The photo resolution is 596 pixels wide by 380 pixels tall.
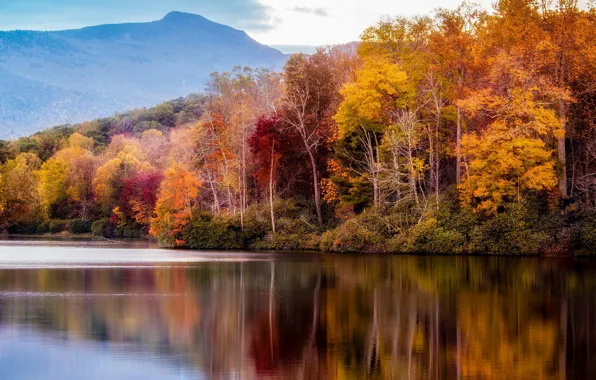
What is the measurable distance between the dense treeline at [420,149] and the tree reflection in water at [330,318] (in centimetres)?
1146

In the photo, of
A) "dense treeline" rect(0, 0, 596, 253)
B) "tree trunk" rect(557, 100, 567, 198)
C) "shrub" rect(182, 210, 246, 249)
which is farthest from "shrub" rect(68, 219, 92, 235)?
"tree trunk" rect(557, 100, 567, 198)

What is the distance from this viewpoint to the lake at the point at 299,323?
1440cm

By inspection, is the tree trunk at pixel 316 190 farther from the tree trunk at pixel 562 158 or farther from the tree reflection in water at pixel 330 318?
the tree reflection in water at pixel 330 318

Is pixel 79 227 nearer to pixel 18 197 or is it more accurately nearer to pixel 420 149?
pixel 18 197

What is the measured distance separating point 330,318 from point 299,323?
113 centimetres

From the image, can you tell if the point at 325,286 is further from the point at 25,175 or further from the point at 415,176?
the point at 25,175

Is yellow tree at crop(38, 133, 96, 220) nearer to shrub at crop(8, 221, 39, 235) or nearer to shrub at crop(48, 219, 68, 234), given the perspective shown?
shrub at crop(48, 219, 68, 234)

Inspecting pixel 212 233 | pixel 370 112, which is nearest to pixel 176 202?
pixel 212 233

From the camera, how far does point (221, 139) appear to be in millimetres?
62094

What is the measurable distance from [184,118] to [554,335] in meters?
108

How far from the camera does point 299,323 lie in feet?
63.5

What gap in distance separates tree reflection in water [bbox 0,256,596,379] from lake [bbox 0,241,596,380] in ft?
0.13

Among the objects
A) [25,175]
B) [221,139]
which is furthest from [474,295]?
[25,175]

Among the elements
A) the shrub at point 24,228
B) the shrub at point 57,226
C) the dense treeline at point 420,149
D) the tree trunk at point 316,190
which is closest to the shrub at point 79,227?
the shrub at point 57,226
